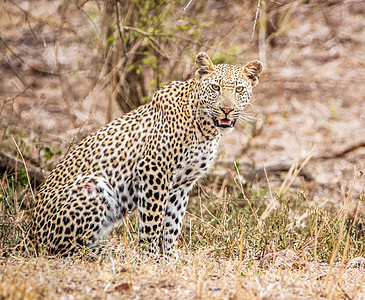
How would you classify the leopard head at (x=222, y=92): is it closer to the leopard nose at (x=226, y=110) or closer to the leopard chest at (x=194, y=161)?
the leopard nose at (x=226, y=110)

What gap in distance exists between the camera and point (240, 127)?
1234 centimetres

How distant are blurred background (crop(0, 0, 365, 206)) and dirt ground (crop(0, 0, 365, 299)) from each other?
38 millimetres

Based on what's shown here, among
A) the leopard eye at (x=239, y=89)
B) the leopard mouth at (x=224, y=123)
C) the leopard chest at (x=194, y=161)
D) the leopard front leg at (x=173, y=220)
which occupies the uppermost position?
the leopard eye at (x=239, y=89)

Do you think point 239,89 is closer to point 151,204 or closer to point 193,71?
point 151,204

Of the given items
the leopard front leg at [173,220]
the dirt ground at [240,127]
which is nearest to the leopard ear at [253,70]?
the leopard front leg at [173,220]

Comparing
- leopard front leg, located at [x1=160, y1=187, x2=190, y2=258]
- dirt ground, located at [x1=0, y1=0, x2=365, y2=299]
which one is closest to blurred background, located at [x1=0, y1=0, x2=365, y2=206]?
dirt ground, located at [x1=0, y1=0, x2=365, y2=299]

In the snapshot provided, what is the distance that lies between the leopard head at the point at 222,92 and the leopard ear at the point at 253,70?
100 mm

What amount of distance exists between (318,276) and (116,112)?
7070 millimetres

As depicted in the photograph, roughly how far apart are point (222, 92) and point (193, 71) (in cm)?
326

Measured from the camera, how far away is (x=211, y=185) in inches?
342

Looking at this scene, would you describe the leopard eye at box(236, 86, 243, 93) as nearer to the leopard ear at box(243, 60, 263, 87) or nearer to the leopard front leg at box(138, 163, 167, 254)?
the leopard ear at box(243, 60, 263, 87)

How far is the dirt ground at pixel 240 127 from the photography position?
4531mm

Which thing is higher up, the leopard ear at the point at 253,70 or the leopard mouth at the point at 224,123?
the leopard ear at the point at 253,70

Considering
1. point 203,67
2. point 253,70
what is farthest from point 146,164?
point 253,70
